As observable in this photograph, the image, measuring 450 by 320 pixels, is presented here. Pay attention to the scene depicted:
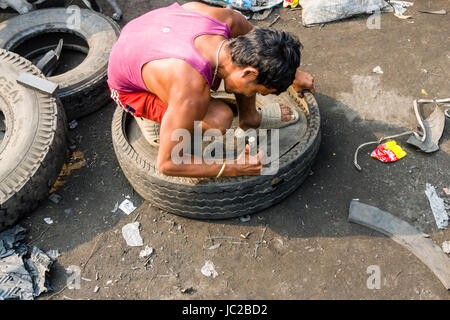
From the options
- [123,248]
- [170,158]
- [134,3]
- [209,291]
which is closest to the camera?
[170,158]

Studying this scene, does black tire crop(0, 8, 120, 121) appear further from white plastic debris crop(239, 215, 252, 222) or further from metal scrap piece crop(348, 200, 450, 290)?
metal scrap piece crop(348, 200, 450, 290)

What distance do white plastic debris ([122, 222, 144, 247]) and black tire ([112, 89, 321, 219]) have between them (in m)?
0.24

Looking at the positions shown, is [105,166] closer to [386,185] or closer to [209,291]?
[209,291]

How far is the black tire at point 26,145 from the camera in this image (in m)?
2.93

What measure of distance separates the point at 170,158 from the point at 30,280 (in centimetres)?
133

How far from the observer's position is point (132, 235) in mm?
3006

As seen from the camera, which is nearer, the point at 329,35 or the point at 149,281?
the point at 149,281

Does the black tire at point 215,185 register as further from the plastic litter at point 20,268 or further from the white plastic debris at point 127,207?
the plastic litter at point 20,268

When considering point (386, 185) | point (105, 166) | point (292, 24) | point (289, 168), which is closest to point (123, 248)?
point (105, 166)

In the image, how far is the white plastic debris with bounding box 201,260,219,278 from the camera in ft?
9.08

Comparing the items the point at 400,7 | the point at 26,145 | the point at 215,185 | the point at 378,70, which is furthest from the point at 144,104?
the point at 400,7

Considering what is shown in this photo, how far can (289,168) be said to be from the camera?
9.32ft

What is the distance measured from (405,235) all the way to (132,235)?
6.69 ft

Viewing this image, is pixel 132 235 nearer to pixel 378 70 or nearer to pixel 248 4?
pixel 378 70
